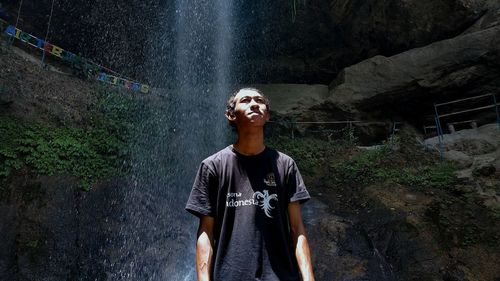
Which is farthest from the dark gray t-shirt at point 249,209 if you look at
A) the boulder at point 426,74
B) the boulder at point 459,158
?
the boulder at point 426,74

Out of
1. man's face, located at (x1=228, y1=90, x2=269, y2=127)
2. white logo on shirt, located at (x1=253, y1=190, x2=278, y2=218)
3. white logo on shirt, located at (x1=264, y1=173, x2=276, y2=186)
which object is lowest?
white logo on shirt, located at (x1=253, y1=190, x2=278, y2=218)

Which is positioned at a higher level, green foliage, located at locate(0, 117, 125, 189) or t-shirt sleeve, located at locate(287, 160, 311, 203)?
green foliage, located at locate(0, 117, 125, 189)

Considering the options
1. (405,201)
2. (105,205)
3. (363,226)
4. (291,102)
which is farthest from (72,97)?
(405,201)

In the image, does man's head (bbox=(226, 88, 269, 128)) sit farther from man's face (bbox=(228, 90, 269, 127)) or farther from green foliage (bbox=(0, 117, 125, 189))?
green foliage (bbox=(0, 117, 125, 189))

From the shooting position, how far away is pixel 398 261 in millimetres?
5844

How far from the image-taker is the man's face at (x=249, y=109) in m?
2.13

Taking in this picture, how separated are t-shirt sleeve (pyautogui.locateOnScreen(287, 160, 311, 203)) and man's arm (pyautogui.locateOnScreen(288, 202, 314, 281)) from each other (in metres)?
0.04

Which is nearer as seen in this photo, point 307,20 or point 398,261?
point 398,261

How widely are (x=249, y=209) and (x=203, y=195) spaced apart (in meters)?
0.27

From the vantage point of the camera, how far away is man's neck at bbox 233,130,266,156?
7.04ft

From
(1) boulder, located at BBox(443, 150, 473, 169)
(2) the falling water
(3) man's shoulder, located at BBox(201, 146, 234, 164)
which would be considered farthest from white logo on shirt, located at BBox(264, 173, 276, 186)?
(1) boulder, located at BBox(443, 150, 473, 169)

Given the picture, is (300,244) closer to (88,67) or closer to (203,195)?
(203,195)

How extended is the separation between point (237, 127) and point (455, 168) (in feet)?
25.8

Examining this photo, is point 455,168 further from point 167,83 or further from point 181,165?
point 167,83
